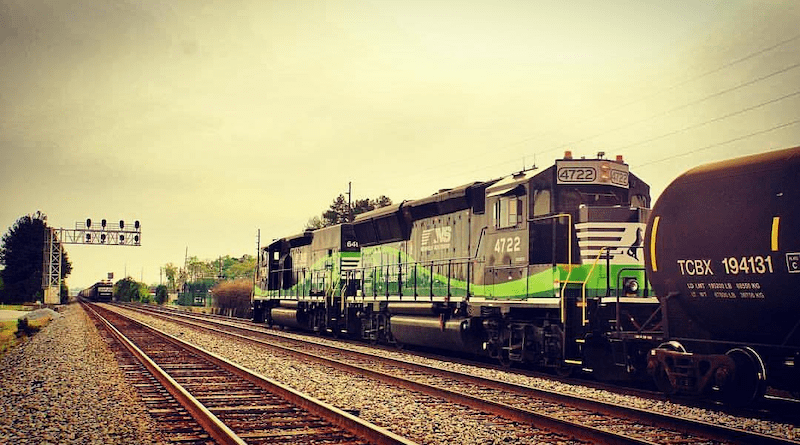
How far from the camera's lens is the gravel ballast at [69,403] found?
8219 mm

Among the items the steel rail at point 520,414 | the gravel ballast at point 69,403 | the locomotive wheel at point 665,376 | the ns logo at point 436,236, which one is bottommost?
the gravel ballast at point 69,403

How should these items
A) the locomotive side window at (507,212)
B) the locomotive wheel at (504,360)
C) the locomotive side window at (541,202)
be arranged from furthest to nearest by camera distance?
the locomotive wheel at (504,360)
the locomotive side window at (507,212)
the locomotive side window at (541,202)

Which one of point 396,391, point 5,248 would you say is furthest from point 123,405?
point 5,248

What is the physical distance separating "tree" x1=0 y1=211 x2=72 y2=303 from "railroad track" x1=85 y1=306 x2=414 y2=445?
9484 cm

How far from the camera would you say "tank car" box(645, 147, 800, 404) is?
893 centimetres

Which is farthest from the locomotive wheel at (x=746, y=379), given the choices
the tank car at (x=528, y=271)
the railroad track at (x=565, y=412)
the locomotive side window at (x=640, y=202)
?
the locomotive side window at (x=640, y=202)

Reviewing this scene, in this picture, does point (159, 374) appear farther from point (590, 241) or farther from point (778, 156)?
point (778, 156)

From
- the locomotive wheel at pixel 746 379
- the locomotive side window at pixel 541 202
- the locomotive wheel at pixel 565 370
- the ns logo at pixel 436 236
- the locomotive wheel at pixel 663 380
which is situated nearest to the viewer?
the locomotive wheel at pixel 746 379

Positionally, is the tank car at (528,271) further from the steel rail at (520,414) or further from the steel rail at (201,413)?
the steel rail at (201,413)

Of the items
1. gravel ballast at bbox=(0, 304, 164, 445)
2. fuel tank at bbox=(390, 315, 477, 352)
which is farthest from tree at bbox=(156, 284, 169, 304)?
fuel tank at bbox=(390, 315, 477, 352)

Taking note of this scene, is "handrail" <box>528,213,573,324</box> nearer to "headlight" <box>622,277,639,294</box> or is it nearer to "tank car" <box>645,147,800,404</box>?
"headlight" <box>622,277,639,294</box>

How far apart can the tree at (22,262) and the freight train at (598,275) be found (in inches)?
3564

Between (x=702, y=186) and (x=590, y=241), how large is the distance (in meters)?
→ 3.43

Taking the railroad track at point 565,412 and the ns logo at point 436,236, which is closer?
the railroad track at point 565,412
